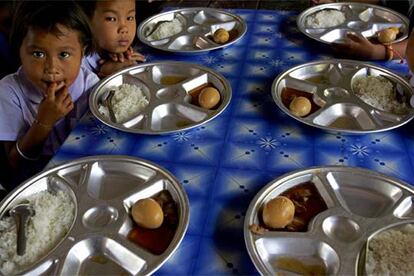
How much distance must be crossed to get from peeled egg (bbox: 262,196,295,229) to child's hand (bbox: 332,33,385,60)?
2.72 feet

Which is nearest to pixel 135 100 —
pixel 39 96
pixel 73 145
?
pixel 73 145

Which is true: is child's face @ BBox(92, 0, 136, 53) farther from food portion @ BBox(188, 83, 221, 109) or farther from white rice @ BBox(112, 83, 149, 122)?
food portion @ BBox(188, 83, 221, 109)

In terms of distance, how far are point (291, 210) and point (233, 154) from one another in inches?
10.0

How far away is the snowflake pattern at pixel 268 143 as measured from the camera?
1087 mm

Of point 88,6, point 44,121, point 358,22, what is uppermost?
point 88,6

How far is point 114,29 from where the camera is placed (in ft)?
4.93

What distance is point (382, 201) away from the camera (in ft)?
3.09

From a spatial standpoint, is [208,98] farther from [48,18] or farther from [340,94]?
[48,18]

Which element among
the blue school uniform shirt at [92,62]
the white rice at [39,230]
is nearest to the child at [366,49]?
the blue school uniform shirt at [92,62]

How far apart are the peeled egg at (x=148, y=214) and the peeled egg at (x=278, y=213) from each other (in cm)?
23

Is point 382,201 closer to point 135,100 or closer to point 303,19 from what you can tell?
point 135,100

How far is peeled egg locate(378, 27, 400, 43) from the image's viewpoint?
60.2 inches

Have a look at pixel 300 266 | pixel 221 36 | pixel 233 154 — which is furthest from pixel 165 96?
pixel 300 266

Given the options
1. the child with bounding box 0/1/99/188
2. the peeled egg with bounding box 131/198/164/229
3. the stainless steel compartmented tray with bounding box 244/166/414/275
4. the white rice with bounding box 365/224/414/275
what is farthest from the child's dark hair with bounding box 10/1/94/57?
the white rice with bounding box 365/224/414/275
